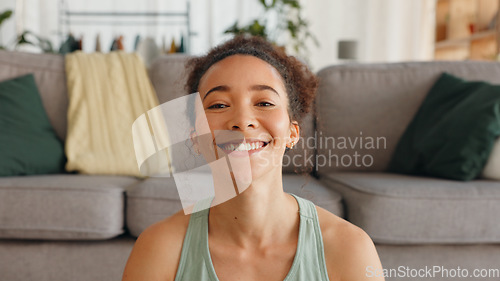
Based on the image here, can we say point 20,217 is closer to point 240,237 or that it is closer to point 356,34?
point 240,237

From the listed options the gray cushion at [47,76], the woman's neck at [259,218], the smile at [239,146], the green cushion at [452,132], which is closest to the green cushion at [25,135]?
the gray cushion at [47,76]

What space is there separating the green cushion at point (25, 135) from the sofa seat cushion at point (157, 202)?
0.50 meters

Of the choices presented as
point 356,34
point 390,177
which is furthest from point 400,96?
point 356,34

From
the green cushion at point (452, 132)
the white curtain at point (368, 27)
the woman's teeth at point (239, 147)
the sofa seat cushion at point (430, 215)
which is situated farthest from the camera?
the white curtain at point (368, 27)

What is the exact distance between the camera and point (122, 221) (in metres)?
1.29

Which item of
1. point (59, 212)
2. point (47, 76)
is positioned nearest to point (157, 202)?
point (59, 212)

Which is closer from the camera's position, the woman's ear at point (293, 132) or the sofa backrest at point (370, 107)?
the woman's ear at point (293, 132)

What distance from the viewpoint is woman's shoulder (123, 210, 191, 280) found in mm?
767

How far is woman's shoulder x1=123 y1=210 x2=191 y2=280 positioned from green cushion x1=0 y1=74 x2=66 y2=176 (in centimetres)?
95

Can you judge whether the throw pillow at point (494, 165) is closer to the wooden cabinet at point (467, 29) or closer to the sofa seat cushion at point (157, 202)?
the sofa seat cushion at point (157, 202)

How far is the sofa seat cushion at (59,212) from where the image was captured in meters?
1.25

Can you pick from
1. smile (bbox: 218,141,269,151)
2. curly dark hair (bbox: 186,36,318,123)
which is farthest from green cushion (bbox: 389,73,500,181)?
smile (bbox: 218,141,269,151)

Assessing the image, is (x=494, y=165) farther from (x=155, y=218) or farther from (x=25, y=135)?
(x=25, y=135)

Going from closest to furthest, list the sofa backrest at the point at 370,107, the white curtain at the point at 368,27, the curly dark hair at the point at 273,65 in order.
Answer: the curly dark hair at the point at 273,65, the sofa backrest at the point at 370,107, the white curtain at the point at 368,27
